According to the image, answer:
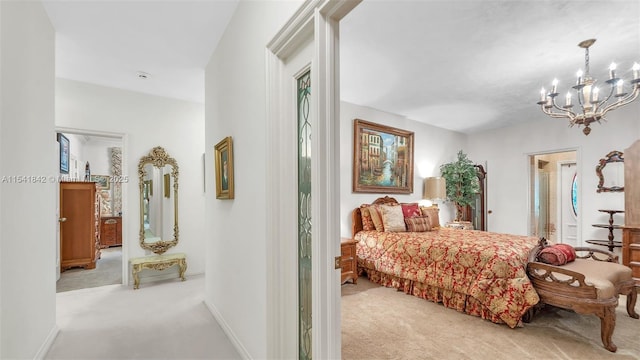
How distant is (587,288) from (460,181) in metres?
3.32

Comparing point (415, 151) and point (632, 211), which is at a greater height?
point (415, 151)

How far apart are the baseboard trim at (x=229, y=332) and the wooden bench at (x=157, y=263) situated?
1.12 metres

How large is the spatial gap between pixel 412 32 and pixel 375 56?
510 mm

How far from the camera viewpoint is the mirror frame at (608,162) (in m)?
4.39

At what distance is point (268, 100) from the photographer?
5.70ft

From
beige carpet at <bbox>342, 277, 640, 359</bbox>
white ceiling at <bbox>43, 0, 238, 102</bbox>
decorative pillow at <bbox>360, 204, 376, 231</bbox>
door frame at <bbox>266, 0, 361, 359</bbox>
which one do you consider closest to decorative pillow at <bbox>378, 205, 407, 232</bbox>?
decorative pillow at <bbox>360, 204, 376, 231</bbox>

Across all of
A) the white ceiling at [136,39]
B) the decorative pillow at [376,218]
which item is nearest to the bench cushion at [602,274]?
the decorative pillow at [376,218]

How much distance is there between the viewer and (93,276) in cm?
434

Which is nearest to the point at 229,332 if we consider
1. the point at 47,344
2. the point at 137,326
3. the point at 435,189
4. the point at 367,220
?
the point at 137,326

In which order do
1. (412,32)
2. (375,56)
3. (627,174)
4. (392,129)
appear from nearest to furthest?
(412,32), (375,56), (627,174), (392,129)

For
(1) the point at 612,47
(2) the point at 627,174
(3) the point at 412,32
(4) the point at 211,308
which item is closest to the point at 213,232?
(4) the point at 211,308

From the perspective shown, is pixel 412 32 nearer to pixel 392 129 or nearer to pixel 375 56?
pixel 375 56

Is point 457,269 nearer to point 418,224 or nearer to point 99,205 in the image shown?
point 418,224

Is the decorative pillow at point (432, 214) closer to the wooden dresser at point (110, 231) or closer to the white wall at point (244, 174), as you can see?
the white wall at point (244, 174)
